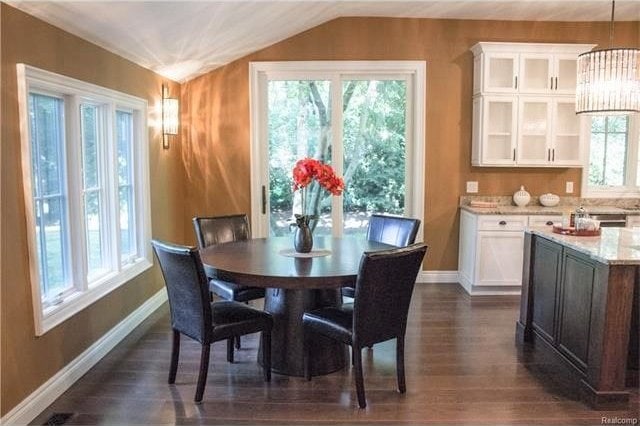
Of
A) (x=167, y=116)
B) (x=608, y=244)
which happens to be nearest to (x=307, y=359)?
(x=608, y=244)

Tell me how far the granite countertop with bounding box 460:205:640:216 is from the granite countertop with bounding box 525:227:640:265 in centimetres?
123

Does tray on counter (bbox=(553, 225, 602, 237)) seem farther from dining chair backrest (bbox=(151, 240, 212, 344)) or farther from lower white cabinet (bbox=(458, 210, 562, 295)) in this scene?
dining chair backrest (bbox=(151, 240, 212, 344))

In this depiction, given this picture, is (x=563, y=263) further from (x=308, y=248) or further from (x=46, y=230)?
(x=46, y=230)

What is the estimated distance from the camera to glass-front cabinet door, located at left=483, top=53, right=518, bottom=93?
484 cm

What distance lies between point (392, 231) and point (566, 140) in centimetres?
240

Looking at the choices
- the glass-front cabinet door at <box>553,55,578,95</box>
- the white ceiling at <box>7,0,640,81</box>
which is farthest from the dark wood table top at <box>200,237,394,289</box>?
the glass-front cabinet door at <box>553,55,578,95</box>

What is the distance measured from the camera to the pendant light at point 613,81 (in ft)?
9.65

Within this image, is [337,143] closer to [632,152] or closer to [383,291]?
[383,291]

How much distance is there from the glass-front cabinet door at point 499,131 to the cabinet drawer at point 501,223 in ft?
1.92

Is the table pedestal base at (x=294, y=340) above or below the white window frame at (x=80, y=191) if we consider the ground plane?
below

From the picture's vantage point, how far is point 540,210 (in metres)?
4.83

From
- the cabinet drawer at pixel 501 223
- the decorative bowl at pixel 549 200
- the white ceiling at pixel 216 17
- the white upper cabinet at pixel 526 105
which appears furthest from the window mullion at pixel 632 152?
the cabinet drawer at pixel 501 223

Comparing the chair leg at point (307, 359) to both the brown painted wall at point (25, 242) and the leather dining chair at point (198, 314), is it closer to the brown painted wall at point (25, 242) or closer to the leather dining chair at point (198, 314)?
the leather dining chair at point (198, 314)

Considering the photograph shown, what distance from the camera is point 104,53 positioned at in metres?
3.46
